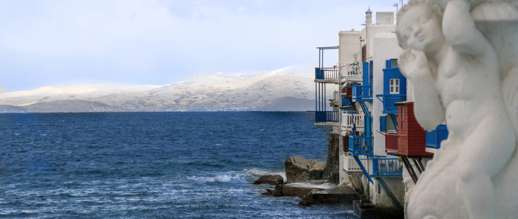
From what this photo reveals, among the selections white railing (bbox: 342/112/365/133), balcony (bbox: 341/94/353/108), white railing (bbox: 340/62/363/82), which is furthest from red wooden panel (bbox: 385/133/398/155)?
balcony (bbox: 341/94/353/108)

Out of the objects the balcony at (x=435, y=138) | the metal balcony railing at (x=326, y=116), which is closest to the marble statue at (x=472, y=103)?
the balcony at (x=435, y=138)

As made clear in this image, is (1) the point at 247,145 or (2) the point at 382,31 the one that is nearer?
(2) the point at 382,31

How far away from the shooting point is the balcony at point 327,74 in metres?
53.9

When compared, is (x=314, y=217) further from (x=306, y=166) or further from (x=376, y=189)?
(x=306, y=166)

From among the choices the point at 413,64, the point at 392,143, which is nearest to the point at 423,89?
the point at 413,64

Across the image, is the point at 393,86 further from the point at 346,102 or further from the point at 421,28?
the point at 421,28

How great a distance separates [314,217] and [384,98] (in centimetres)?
1012

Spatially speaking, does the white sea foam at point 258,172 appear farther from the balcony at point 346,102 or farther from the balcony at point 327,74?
the balcony at point 346,102

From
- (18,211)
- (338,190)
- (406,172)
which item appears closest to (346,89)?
(338,190)

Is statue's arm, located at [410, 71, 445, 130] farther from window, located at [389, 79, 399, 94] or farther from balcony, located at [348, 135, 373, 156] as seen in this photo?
balcony, located at [348, 135, 373, 156]

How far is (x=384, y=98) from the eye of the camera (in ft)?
115

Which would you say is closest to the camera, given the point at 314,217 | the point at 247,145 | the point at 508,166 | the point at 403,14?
the point at 508,166

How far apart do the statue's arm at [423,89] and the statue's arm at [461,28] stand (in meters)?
0.52

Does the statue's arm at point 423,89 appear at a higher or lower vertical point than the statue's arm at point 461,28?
lower
